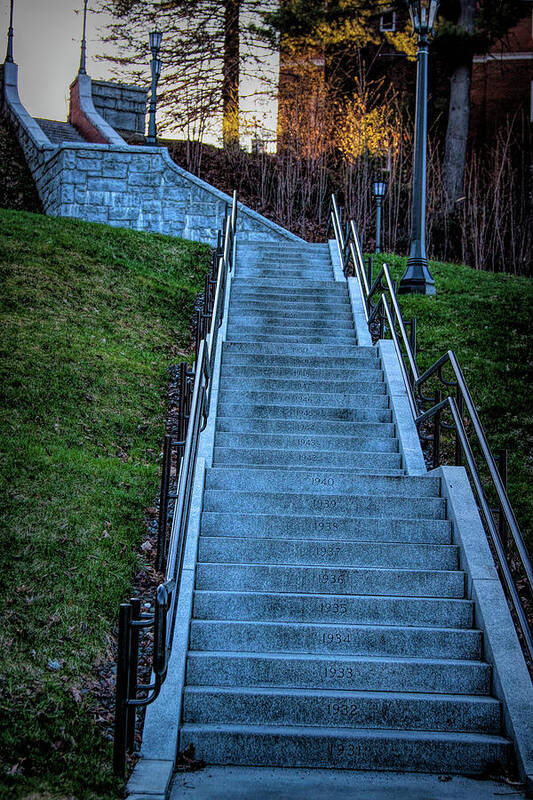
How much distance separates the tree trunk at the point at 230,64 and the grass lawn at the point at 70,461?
9.78 metres

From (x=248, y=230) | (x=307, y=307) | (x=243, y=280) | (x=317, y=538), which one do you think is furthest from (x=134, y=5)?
(x=317, y=538)

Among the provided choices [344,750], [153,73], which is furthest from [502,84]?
[344,750]

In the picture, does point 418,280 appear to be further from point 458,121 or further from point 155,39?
point 458,121

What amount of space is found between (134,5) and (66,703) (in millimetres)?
→ 22526

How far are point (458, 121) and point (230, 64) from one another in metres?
6.80

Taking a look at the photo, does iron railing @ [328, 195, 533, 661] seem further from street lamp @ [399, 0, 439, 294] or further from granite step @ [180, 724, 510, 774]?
street lamp @ [399, 0, 439, 294]

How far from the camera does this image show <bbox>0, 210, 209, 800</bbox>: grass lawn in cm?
397

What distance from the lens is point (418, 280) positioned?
11.1m

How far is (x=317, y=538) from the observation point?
5648mm

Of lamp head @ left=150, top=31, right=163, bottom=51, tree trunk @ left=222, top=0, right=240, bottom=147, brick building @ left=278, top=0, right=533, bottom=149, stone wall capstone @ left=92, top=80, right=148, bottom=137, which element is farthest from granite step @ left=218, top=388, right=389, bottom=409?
stone wall capstone @ left=92, top=80, right=148, bottom=137

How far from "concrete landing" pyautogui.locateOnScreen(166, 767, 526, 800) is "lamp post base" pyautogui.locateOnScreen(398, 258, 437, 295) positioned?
8.04 meters

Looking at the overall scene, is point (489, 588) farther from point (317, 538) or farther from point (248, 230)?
point (248, 230)

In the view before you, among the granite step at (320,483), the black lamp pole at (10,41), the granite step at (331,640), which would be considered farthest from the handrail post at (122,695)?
the black lamp pole at (10,41)

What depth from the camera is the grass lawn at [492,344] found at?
7773mm
